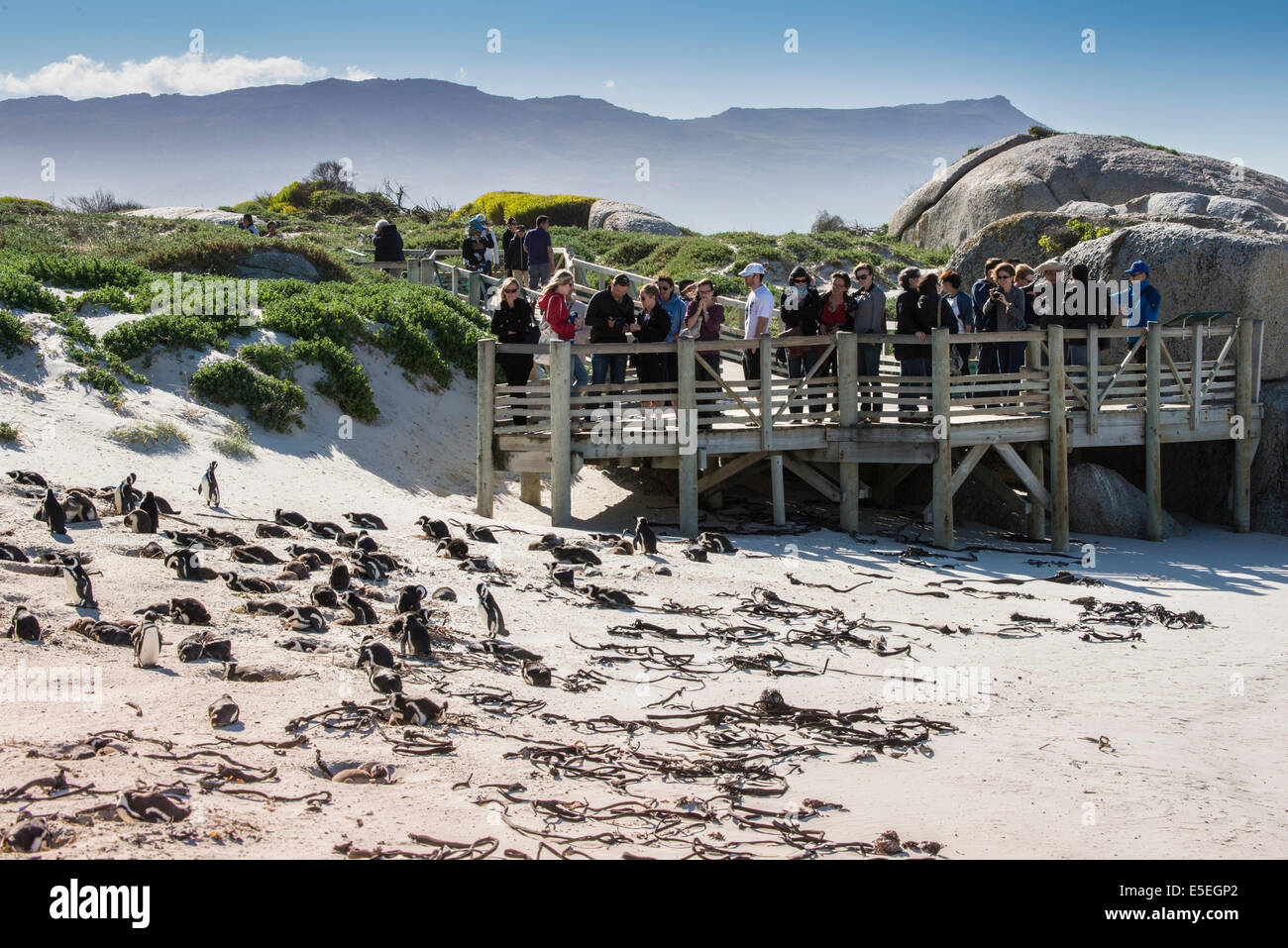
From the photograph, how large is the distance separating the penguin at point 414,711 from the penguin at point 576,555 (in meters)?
4.71

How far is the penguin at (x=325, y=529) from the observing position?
42.4ft

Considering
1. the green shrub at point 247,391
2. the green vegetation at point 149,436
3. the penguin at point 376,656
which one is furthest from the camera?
the green shrub at point 247,391

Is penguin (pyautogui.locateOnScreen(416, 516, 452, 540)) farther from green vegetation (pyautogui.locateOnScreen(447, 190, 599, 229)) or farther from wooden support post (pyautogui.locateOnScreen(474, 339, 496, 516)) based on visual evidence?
green vegetation (pyautogui.locateOnScreen(447, 190, 599, 229))

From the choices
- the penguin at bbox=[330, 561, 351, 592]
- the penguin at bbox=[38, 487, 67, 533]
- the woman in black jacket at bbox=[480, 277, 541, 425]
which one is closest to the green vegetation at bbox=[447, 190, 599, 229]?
the woman in black jacket at bbox=[480, 277, 541, 425]

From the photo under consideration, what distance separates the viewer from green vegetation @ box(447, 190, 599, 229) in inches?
1725

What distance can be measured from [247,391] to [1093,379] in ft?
36.3

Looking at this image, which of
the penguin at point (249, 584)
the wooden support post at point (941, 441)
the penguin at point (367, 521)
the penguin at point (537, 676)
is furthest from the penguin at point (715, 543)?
the penguin at point (249, 584)

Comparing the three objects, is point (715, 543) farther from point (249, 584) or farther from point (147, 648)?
point (147, 648)

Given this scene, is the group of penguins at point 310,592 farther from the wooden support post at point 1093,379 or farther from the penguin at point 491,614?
the wooden support post at point 1093,379

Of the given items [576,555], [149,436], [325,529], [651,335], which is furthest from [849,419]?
[149,436]

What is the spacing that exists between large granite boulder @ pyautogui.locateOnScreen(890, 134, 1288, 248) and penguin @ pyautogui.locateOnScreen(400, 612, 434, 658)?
2798 cm

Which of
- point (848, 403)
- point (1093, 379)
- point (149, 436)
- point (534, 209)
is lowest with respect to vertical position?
point (149, 436)

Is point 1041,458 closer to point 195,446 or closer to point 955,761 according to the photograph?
point 955,761

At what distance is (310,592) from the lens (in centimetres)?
1081
